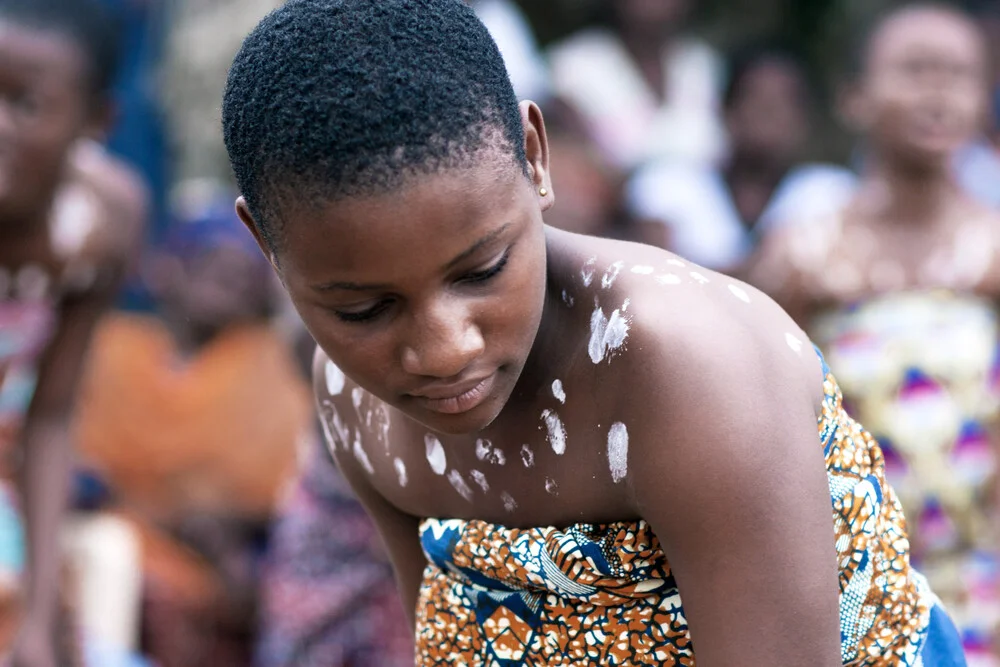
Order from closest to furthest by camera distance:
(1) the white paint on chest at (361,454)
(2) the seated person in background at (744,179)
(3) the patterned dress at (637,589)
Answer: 1. (3) the patterned dress at (637,589)
2. (1) the white paint on chest at (361,454)
3. (2) the seated person in background at (744,179)

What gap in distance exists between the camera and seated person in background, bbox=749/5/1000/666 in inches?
139

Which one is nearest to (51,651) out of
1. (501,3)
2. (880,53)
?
(880,53)

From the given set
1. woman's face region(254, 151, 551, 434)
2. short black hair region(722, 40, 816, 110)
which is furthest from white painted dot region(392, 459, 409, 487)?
short black hair region(722, 40, 816, 110)

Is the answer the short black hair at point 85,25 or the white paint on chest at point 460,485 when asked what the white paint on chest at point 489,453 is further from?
the short black hair at point 85,25

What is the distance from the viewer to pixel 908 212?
386 centimetres

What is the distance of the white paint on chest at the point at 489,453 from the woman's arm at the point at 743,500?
0.27 m

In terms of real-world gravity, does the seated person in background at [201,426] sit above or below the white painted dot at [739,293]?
below

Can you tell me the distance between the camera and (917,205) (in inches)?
152

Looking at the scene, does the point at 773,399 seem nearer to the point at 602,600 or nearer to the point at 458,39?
the point at 602,600

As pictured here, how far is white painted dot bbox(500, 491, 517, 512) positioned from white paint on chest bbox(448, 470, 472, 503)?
7 centimetres

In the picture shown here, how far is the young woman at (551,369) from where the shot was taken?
4.56 ft

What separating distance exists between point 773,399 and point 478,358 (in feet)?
1.03

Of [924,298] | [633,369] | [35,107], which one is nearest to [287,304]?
[35,107]

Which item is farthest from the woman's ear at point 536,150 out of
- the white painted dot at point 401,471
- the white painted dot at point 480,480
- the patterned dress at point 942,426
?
the patterned dress at point 942,426
